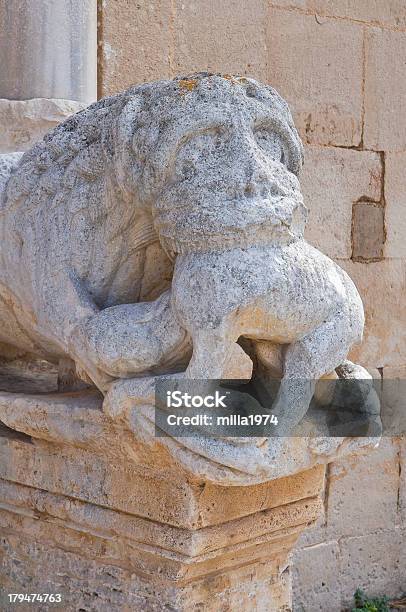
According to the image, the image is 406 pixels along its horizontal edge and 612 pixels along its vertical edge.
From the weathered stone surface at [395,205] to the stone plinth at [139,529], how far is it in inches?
84.3

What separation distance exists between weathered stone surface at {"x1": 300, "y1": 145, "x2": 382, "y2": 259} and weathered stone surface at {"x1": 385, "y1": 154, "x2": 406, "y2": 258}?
0.19 ft

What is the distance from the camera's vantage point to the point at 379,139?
13.5ft

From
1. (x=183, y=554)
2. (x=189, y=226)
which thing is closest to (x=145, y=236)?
(x=189, y=226)

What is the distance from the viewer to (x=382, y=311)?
162 inches

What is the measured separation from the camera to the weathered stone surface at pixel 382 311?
4.05 metres

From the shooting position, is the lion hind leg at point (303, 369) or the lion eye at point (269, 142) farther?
the lion eye at point (269, 142)

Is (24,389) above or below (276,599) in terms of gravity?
above

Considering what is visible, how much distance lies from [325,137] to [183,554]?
2.40 m

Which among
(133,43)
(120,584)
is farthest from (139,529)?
(133,43)

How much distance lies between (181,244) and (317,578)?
248 centimetres

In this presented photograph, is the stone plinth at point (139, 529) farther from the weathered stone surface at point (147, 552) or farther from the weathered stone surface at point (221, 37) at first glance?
the weathered stone surface at point (221, 37)

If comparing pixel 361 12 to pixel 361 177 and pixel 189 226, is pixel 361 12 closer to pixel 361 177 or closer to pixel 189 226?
pixel 361 177

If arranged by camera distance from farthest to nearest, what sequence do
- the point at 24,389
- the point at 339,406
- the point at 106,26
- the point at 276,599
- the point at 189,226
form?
the point at 106,26 < the point at 24,389 < the point at 276,599 < the point at 339,406 < the point at 189,226

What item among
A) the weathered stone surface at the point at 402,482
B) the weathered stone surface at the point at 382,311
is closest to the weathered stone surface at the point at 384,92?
the weathered stone surface at the point at 382,311
